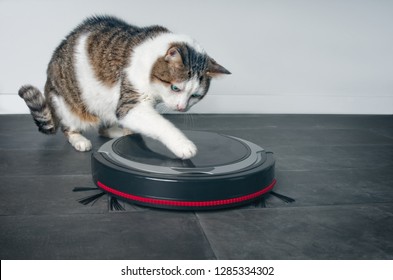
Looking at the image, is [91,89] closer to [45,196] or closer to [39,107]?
[39,107]

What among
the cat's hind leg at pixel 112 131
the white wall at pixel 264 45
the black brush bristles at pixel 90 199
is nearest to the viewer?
the black brush bristles at pixel 90 199

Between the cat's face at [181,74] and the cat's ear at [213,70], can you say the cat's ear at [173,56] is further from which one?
the cat's ear at [213,70]

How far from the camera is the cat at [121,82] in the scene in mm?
1952

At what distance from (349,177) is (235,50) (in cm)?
160

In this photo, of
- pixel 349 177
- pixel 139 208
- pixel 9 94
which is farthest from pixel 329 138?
pixel 9 94

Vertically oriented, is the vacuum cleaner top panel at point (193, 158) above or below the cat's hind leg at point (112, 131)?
above

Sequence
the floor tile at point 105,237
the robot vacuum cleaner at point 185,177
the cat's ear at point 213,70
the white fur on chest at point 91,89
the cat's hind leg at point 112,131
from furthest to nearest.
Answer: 1. the cat's hind leg at point 112,131
2. the white fur on chest at point 91,89
3. the cat's ear at point 213,70
4. the robot vacuum cleaner at point 185,177
5. the floor tile at point 105,237

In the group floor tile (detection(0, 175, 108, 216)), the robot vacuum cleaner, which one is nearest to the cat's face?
the robot vacuum cleaner

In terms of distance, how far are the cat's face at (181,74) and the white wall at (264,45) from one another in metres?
1.28

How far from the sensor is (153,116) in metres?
1.94

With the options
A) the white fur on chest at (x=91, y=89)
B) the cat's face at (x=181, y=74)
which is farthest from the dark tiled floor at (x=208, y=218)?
the cat's face at (x=181, y=74)

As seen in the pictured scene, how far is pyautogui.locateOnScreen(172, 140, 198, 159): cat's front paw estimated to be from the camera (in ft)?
5.60

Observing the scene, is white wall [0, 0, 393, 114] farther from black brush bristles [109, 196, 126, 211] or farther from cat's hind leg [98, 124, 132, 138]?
black brush bristles [109, 196, 126, 211]

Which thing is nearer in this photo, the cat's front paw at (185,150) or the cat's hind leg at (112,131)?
the cat's front paw at (185,150)
